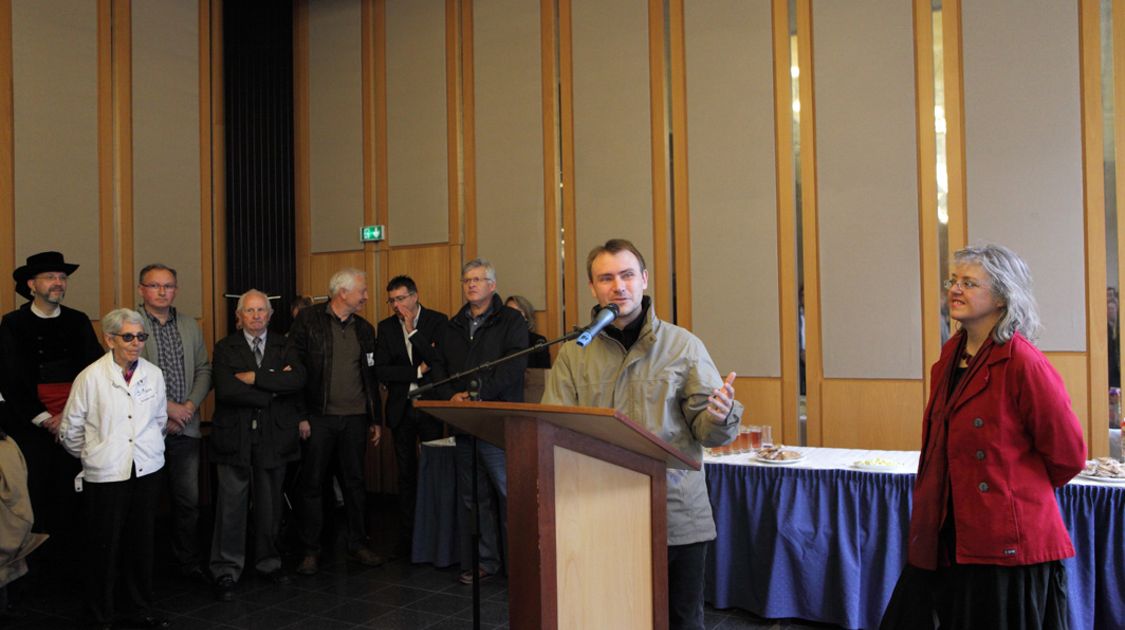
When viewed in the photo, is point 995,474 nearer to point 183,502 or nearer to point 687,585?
point 687,585

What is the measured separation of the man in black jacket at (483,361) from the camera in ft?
14.1

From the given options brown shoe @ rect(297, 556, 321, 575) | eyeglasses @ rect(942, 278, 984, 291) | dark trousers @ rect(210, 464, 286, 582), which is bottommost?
brown shoe @ rect(297, 556, 321, 575)

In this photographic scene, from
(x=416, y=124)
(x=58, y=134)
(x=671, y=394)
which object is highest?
(x=416, y=124)

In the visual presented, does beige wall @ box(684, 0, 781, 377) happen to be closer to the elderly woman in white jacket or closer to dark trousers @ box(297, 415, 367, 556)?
dark trousers @ box(297, 415, 367, 556)

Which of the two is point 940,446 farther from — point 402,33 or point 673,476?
point 402,33

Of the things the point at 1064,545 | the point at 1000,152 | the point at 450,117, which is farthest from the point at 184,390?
the point at 1000,152

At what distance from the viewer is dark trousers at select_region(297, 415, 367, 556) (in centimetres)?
468

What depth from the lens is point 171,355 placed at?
4582 millimetres

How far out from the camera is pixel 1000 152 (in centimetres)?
471

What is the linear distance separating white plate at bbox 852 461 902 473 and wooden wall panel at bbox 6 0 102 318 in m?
4.99

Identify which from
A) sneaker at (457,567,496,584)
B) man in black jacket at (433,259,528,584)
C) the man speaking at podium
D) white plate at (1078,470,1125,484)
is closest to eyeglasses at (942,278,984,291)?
the man speaking at podium

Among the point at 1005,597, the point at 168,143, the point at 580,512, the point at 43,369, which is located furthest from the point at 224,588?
the point at 1005,597

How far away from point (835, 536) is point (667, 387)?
194 centimetres

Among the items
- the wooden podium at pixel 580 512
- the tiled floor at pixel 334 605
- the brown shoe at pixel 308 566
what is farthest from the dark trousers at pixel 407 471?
the wooden podium at pixel 580 512
